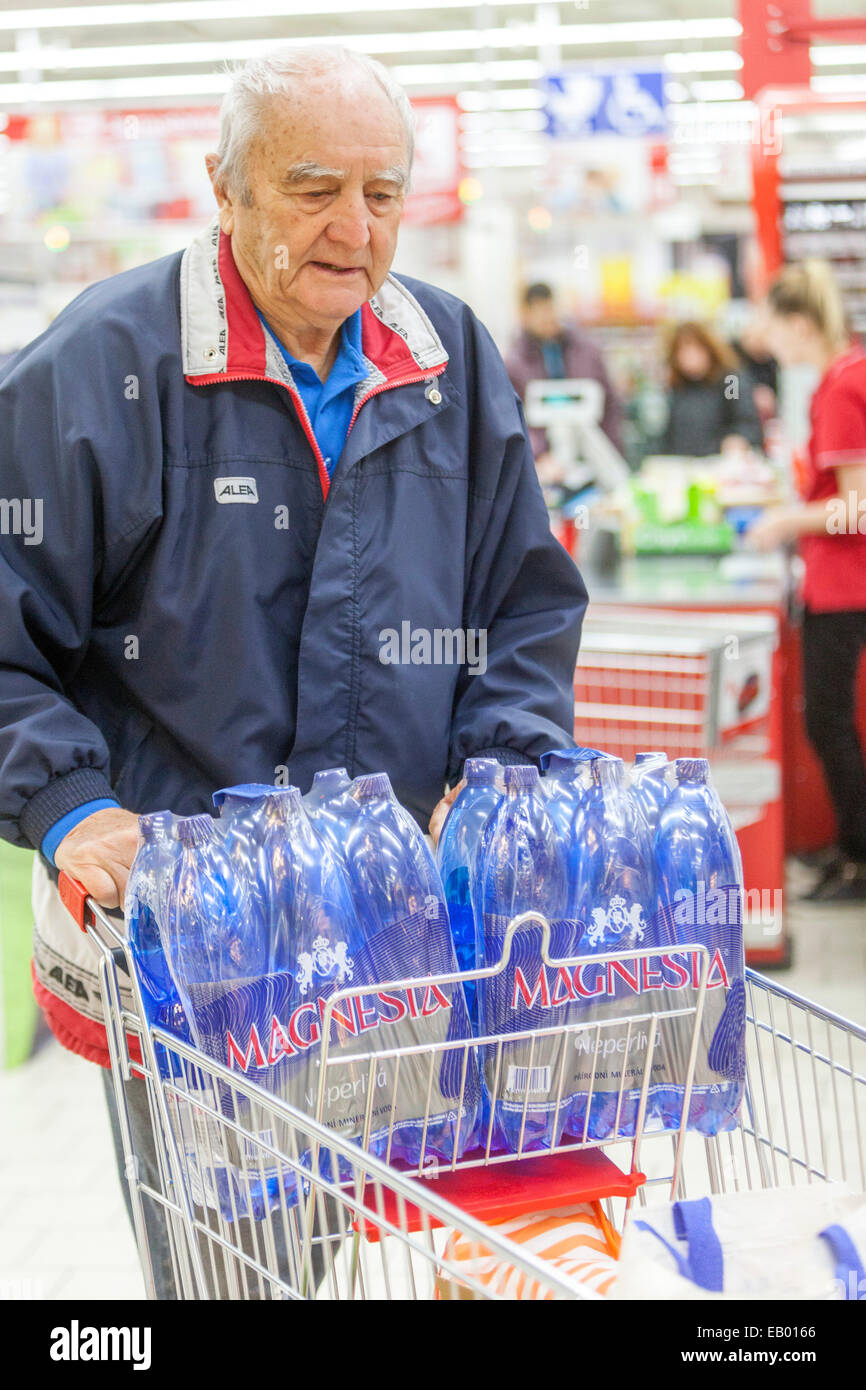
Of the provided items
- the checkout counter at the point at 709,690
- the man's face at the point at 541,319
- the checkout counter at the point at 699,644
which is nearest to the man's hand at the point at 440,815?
the checkout counter at the point at 709,690

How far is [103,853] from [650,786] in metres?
0.57

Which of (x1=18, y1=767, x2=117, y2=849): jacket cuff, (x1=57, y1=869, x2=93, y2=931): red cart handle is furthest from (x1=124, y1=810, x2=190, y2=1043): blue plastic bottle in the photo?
(x1=18, y1=767, x2=117, y2=849): jacket cuff

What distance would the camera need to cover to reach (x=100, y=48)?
15.0 metres

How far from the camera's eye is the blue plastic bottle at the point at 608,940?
1412mm

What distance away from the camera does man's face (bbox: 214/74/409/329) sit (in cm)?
162

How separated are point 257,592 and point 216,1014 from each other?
63cm

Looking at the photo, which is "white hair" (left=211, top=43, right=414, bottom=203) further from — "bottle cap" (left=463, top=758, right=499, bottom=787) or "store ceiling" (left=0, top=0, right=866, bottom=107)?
"store ceiling" (left=0, top=0, right=866, bottom=107)

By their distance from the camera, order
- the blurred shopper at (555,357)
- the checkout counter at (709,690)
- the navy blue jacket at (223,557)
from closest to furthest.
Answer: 1. the navy blue jacket at (223,557)
2. the checkout counter at (709,690)
3. the blurred shopper at (555,357)

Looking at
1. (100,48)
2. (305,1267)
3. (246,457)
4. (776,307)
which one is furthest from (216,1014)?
(100,48)

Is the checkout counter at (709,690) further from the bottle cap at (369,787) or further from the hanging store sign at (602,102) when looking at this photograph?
the hanging store sign at (602,102)

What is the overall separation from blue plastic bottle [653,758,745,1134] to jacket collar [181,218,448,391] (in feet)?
2.31

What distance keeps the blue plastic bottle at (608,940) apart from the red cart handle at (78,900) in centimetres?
49
